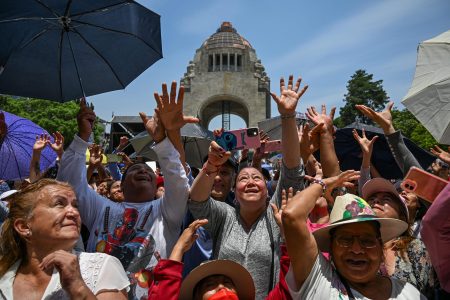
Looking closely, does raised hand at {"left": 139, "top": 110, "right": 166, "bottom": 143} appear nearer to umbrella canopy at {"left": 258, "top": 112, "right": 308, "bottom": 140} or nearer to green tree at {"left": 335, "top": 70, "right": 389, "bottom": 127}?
umbrella canopy at {"left": 258, "top": 112, "right": 308, "bottom": 140}

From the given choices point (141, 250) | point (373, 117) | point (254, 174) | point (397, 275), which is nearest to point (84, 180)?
point (141, 250)

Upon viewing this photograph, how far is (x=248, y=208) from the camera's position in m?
2.96

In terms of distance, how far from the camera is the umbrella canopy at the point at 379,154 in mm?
4748

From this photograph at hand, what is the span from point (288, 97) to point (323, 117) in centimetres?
67

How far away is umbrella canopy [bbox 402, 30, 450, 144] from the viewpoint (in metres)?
3.08

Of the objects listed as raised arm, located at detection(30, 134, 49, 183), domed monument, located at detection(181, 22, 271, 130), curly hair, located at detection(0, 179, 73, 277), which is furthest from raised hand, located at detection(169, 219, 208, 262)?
domed monument, located at detection(181, 22, 271, 130)

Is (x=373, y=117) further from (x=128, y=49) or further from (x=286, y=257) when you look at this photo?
(x=128, y=49)

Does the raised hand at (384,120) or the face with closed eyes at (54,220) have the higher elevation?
the raised hand at (384,120)

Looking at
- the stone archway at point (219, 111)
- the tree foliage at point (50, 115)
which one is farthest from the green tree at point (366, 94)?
the tree foliage at point (50, 115)

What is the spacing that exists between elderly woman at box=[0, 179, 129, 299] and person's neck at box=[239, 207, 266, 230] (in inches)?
42.4

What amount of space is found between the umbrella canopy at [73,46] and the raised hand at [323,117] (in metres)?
1.74

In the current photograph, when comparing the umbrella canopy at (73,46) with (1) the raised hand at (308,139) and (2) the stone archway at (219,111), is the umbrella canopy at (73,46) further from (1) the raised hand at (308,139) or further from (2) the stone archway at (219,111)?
(2) the stone archway at (219,111)

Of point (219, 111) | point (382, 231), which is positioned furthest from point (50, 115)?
point (382, 231)

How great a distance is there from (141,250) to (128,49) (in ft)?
7.22
